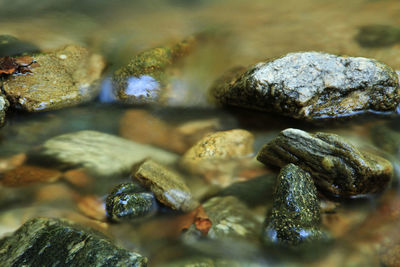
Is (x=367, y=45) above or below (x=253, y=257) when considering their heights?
above

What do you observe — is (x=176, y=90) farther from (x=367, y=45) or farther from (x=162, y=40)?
(x=367, y=45)

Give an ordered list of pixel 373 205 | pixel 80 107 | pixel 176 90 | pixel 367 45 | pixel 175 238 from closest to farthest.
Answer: pixel 175 238 → pixel 373 205 → pixel 80 107 → pixel 176 90 → pixel 367 45

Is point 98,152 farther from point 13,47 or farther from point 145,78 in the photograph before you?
point 13,47

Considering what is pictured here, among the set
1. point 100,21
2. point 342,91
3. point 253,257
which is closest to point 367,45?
point 342,91

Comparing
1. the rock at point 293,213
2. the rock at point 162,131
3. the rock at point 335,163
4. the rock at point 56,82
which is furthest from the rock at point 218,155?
the rock at point 56,82

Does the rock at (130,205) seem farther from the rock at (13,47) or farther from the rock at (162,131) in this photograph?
the rock at (13,47)

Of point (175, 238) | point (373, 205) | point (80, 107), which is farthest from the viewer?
point (80, 107)
